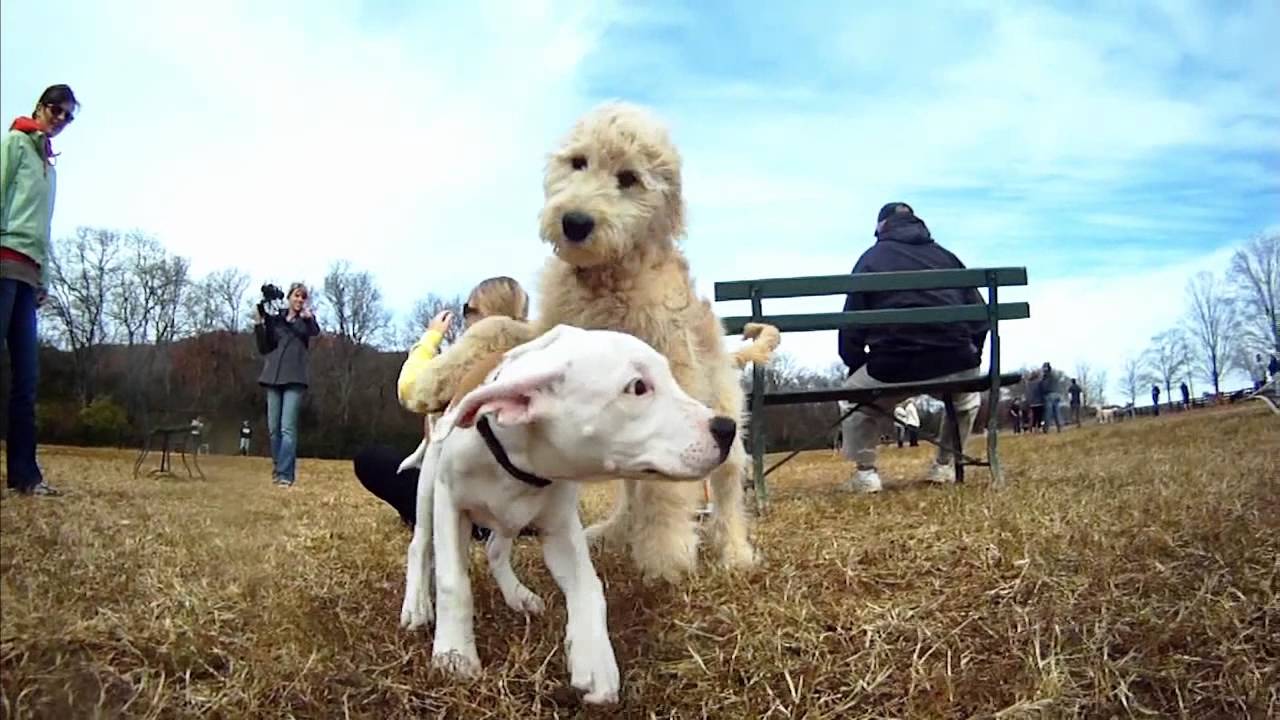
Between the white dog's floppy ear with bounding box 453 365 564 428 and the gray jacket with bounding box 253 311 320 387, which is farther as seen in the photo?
the white dog's floppy ear with bounding box 453 365 564 428

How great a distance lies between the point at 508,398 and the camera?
187cm

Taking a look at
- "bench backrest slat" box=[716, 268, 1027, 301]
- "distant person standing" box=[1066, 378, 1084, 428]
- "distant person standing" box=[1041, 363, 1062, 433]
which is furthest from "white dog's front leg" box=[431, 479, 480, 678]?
"bench backrest slat" box=[716, 268, 1027, 301]

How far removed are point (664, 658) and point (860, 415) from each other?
429cm

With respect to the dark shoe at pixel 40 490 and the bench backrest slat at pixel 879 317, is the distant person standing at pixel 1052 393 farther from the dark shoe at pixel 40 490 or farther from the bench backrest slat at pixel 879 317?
the dark shoe at pixel 40 490

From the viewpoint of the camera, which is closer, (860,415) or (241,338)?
(241,338)

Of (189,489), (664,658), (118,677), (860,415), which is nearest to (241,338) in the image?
(189,489)

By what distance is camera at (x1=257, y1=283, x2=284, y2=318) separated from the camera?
1.54 meters

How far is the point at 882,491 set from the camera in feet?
19.3

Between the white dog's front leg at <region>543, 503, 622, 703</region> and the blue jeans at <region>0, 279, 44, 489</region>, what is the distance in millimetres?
1045

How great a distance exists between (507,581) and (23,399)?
4.67 ft

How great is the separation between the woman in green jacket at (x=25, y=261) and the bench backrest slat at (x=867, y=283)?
14.2 feet

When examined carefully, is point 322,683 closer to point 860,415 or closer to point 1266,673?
point 1266,673

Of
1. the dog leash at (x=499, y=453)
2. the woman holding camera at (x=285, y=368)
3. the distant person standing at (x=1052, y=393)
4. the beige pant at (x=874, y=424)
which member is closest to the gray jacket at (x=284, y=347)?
the woman holding camera at (x=285, y=368)

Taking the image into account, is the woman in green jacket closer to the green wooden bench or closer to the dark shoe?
the dark shoe
